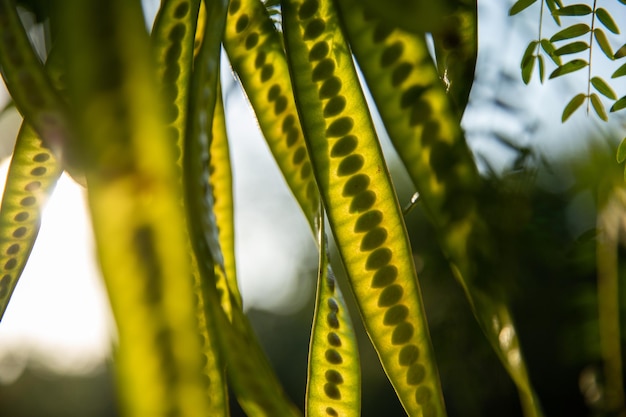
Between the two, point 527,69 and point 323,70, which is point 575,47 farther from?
point 323,70

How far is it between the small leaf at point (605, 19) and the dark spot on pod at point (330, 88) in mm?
343

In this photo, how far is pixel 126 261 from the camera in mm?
222

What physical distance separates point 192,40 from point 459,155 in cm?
17

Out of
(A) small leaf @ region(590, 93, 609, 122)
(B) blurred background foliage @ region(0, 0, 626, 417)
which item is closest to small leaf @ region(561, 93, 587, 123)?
(A) small leaf @ region(590, 93, 609, 122)

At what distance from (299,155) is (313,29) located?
13cm

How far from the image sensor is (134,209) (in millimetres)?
226

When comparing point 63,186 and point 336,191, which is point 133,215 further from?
point 63,186

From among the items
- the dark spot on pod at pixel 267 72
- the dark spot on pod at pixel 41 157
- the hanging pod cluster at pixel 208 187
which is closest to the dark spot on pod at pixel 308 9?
the hanging pod cluster at pixel 208 187

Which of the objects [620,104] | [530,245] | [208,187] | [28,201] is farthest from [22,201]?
A: [530,245]

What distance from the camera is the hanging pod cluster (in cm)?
23

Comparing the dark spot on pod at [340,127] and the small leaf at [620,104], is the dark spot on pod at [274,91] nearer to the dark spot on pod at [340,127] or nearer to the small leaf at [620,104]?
the dark spot on pod at [340,127]

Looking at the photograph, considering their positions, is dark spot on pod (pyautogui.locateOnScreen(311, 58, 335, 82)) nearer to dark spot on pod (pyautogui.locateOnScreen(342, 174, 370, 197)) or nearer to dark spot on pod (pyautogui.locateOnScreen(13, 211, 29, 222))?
dark spot on pod (pyautogui.locateOnScreen(342, 174, 370, 197))

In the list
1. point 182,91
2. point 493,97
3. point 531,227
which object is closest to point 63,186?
point 182,91

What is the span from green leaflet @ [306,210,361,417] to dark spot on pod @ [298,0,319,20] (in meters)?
0.13
